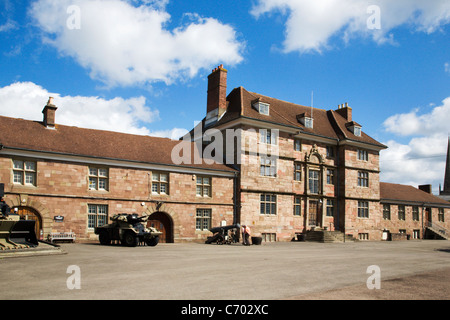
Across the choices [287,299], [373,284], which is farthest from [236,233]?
[287,299]

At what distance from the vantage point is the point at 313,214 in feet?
122

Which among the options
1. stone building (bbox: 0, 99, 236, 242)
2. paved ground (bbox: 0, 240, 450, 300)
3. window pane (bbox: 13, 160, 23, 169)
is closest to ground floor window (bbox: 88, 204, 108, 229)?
stone building (bbox: 0, 99, 236, 242)

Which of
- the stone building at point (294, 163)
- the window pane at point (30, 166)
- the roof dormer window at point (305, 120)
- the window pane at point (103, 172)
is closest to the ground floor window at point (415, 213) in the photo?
the stone building at point (294, 163)

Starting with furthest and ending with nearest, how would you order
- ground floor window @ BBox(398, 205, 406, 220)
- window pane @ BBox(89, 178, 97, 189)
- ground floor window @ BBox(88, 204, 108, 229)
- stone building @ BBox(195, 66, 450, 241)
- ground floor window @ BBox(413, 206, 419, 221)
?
ground floor window @ BBox(413, 206, 419, 221), ground floor window @ BBox(398, 205, 406, 220), stone building @ BBox(195, 66, 450, 241), window pane @ BBox(89, 178, 97, 189), ground floor window @ BBox(88, 204, 108, 229)

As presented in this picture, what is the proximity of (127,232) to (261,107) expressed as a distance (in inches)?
657

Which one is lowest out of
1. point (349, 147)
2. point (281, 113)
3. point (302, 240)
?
point (302, 240)

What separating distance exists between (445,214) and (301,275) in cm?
4538

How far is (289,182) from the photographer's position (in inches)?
1369

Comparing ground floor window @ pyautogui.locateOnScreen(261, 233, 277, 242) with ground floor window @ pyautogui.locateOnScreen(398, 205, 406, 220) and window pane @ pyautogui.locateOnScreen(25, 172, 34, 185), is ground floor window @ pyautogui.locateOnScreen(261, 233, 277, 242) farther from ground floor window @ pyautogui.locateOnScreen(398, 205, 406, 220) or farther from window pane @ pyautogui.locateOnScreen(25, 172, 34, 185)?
ground floor window @ pyautogui.locateOnScreen(398, 205, 406, 220)

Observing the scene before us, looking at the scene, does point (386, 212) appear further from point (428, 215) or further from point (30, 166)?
point (30, 166)

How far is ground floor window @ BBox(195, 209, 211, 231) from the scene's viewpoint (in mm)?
30205

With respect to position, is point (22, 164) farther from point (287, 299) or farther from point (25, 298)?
point (287, 299)

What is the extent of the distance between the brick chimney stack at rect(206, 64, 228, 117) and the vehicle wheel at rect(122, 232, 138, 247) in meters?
15.4

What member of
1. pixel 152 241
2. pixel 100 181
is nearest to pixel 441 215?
pixel 152 241
